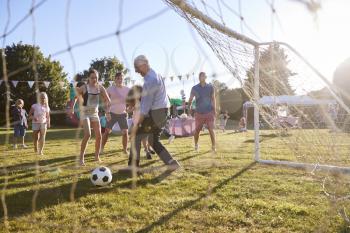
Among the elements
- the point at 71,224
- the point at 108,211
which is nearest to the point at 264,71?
the point at 108,211

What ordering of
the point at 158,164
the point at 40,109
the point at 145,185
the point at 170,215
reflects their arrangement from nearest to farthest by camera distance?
the point at 170,215
the point at 145,185
the point at 158,164
the point at 40,109

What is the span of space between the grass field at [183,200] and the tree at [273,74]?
26.0 inches

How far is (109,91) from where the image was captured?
7133mm

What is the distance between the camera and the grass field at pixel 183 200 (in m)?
3.11

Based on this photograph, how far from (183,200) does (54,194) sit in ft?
4.56

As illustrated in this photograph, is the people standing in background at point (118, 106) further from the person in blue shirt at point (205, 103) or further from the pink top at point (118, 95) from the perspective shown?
the person in blue shirt at point (205, 103)

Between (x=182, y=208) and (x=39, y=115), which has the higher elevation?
(x=39, y=115)

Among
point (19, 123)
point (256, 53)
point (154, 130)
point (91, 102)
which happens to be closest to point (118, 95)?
point (91, 102)

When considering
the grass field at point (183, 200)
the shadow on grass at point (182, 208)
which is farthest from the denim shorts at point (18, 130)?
the shadow on grass at point (182, 208)

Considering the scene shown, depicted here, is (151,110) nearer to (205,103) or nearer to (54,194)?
(54,194)

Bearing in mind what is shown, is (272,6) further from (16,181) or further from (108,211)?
(16,181)

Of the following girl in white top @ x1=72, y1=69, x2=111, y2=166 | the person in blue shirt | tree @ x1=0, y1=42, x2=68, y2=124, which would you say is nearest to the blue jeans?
girl in white top @ x1=72, y1=69, x2=111, y2=166

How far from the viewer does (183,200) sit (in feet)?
12.5

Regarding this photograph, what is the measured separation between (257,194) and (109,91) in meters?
3.96
